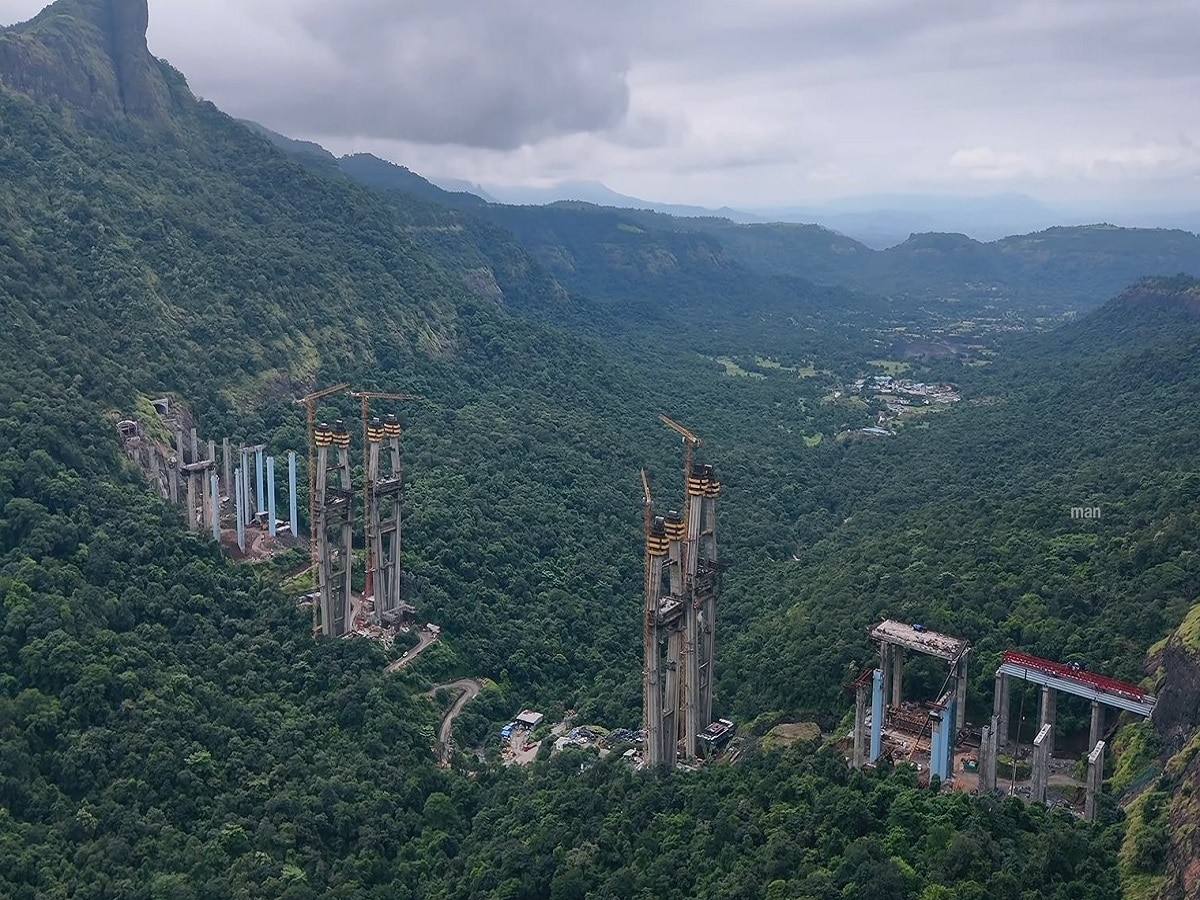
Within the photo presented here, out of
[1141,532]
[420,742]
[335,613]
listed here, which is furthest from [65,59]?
[1141,532]

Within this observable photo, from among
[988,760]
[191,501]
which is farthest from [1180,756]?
[191,501]

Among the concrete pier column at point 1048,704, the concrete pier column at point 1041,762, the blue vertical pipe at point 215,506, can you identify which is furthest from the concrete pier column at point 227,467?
the concrete pier column at point 1041,762

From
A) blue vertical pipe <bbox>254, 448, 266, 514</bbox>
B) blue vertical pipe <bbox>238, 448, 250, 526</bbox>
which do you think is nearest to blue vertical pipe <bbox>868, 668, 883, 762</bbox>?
blue vertical pipe <bbox>238, 448, 250, 526</bbox>

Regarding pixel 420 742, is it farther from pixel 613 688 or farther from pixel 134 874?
pixel 134 874

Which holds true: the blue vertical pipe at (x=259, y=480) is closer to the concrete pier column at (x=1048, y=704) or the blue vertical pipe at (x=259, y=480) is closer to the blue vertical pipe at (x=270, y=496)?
the blue vertical pipe at (x=270, y=496)

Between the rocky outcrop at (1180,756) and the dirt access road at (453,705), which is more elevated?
the rocky outcrop at (1180,756)

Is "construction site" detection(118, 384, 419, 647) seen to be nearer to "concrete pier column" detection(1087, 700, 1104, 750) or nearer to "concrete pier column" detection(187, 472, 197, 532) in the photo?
"concrete pier column" detection(187, 472, 197, 532)
